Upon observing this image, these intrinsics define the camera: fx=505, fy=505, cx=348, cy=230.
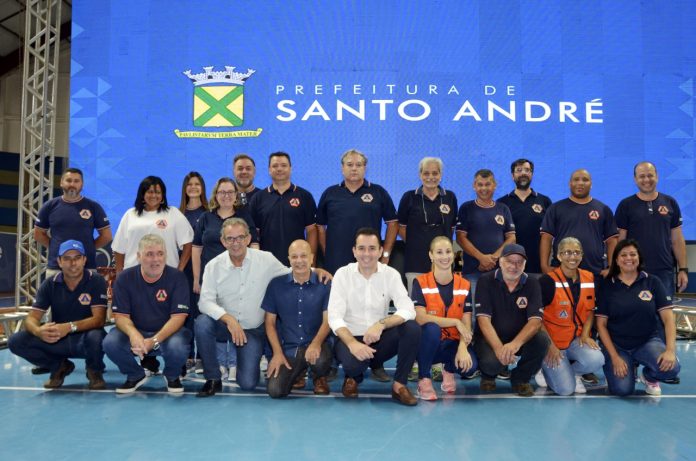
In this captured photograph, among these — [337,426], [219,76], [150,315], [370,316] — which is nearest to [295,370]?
[370,316]

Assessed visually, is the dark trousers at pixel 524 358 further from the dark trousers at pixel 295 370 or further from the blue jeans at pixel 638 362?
the dark trousers at pixel 295 370

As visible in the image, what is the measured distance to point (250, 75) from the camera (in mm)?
7082

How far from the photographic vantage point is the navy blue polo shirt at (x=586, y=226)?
4.29m

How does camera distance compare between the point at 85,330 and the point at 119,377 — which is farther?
the point at 119,377

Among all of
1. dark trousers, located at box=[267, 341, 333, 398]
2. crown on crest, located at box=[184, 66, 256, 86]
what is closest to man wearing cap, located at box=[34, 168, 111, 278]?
dark trousers, located at box=[267, 341, 333, 398]

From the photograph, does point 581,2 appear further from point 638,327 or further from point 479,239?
point 638,327

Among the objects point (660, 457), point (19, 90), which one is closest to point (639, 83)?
point (660, 457)

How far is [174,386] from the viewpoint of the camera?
11.7 ft

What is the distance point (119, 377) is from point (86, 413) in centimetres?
106

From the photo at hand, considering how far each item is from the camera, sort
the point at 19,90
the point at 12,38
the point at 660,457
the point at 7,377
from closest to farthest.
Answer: the point at 660,457
the point at 7,377
the point at 12,38
the point at 19,90

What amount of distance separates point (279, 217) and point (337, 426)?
2.07 meters

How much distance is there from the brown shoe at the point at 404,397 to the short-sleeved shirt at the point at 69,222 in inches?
121

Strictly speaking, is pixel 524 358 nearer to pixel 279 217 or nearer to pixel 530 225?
pixel 530 225

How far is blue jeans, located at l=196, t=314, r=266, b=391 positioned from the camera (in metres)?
3.59
